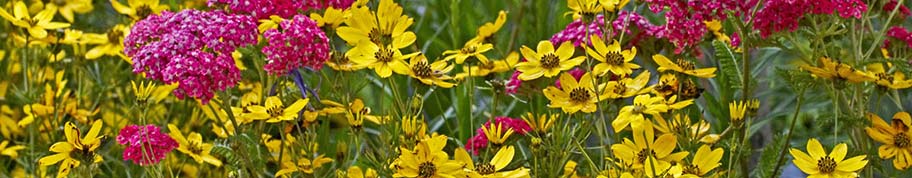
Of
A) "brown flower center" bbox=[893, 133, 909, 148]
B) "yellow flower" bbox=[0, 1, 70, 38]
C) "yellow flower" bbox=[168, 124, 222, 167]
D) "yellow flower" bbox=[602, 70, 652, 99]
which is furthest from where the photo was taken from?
"yellow flower" bbox=[0, 1, 70, 38]

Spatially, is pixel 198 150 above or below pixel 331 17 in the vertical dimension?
below

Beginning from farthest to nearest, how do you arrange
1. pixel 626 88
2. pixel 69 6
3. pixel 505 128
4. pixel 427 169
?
pixel 69 6, pixel 505 128, pixel 626 88, pixel 427 169

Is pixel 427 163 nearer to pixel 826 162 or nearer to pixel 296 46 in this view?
pixel 296 46

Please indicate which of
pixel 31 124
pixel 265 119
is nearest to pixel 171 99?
pixel 31 124

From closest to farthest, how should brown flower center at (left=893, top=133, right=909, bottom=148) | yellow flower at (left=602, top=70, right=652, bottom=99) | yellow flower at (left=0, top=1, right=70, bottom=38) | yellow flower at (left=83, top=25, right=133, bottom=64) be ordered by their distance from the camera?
yellow flower at (left=602, top=70, right=652, bottom=99) → brown flower center at (left=893, top=133, right=909, bottom=148) → yellow flower at (left=0, top=1, right=70, bottom=38) → yellow flower at (left=83, top=25, right=133, bottom=64)

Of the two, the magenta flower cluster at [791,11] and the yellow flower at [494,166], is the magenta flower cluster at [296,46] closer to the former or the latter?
the yellow flower at [494,166]

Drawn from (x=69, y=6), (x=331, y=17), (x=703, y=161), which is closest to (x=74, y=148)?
(x=331, y=17)

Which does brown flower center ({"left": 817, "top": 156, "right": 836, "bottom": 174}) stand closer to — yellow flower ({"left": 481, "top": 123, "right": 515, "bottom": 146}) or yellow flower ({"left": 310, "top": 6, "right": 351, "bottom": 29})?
yellow flower ({"left": 481, "top": 123, "right": 515, "bottom": 146})

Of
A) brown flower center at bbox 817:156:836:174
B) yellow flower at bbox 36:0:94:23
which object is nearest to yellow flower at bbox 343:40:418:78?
brown flower center at bbox 817:156:836:174
